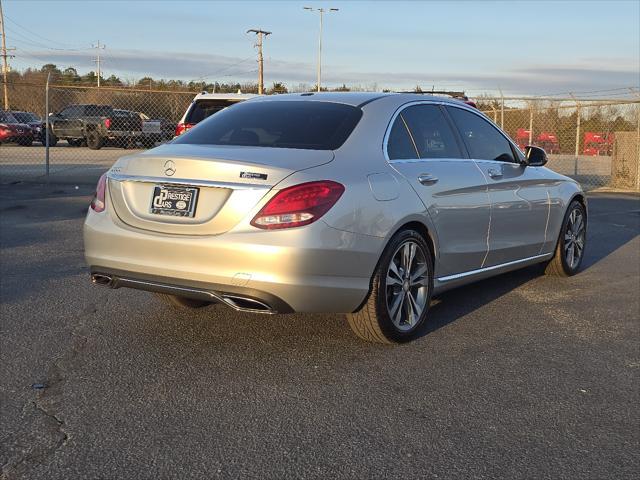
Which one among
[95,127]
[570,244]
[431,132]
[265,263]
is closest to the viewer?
[265,263]

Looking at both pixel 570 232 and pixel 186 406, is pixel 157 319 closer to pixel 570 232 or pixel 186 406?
pixel 186 406

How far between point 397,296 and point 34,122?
30.8 metres

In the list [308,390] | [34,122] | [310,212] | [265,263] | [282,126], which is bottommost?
[308,390]

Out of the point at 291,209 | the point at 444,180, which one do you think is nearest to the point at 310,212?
the point at 291,209

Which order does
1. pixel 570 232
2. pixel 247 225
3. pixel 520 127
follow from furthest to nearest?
1. pixel 520 127
2. pixel 570 232
3. pixel 247 225

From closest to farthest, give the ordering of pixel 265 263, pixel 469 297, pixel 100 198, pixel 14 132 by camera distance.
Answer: pixel 265 263 < pixel 100 198 < pixel 469 297 < pixel 14 132

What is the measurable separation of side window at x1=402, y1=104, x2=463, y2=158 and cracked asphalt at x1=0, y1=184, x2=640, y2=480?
122cm

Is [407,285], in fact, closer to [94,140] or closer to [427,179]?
[427,179]

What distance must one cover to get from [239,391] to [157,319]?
1.56 meters

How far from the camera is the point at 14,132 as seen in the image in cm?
3142

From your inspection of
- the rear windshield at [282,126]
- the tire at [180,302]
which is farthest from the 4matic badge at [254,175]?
the tire at [180,302]

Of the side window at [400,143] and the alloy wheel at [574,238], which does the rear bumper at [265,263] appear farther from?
the alloy wheel at [574,238]

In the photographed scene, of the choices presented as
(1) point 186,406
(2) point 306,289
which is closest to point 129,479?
(1) point 186,406

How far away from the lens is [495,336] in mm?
5109
